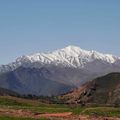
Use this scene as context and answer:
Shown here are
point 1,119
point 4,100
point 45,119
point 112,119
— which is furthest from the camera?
point 4,100

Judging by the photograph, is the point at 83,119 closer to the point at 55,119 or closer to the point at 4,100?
the point at 55,119

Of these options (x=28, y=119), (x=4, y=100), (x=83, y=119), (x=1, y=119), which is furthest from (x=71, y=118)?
(x=4, y=100)

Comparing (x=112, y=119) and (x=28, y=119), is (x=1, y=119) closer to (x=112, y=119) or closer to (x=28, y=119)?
(x=28, y=119)

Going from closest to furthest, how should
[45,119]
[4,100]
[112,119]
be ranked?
[45,119]
[112,119]
[4,100]

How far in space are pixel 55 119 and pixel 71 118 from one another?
6398 mm

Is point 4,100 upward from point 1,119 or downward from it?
upward

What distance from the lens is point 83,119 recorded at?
84312 mm

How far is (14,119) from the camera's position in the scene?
254 feet

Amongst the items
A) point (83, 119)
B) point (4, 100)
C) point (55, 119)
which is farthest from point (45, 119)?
point (4, 100)

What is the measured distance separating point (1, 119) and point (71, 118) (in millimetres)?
16616

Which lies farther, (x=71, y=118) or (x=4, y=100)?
(x=4, y=100)

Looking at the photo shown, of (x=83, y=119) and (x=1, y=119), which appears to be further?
(x=83, y=119)

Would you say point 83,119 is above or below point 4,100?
below

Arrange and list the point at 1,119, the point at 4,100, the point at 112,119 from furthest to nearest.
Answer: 1. the point at 4,100
2. the point at 112,119
3. the point at 1,119
